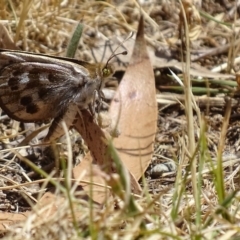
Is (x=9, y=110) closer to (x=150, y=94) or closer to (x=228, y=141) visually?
(x=150, y=94)

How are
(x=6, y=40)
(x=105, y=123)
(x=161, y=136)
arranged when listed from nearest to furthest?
1. (x=105, y=123)
2. (x=161, y=136)
3. (x=6, y=40)

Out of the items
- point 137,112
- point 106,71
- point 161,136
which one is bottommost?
point 161,136

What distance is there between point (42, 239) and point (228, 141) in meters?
1.00

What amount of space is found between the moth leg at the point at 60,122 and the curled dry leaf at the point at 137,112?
131 millimetres

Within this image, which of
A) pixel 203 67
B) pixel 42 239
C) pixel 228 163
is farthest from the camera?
pixel 203 67

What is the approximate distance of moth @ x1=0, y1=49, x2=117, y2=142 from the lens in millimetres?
2047

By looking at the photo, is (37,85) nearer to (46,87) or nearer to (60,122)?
(46,87)

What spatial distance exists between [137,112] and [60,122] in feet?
0.82

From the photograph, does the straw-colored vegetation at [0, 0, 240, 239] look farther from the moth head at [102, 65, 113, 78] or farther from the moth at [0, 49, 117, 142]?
the moth head at [102, 65, 113, 78]

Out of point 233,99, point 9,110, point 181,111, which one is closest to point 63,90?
point 9,110

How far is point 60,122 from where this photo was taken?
2.05 m

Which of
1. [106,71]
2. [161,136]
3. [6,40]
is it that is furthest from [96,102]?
[6,40]

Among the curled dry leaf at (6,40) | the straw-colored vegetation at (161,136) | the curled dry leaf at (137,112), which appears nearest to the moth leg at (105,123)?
the curled dry leaf at (137,112)

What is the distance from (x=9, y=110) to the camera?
6.80ft
